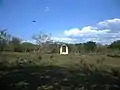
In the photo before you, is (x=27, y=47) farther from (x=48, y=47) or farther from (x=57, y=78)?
(x=57, y=78)

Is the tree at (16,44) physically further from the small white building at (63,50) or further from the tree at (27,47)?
the small white building at (63,50)

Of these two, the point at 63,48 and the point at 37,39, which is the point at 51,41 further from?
the point at 63,48

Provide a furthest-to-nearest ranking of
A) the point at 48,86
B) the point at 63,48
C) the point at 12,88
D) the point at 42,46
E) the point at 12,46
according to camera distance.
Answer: the point at 42,46 → the point at 63,48 → the point at 12,46 → the point at 48,86 → the point at 12,88

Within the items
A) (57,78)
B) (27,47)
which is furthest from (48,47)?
(57,78)

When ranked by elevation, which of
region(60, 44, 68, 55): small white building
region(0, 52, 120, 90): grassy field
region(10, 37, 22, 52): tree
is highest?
region(10, 37, 22, 52): tree

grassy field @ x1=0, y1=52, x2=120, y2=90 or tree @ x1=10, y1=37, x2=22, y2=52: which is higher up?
tree @ x1=10, y1=37, x2=22, y2=52

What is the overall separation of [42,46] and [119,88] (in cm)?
5562

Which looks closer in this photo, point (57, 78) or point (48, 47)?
point (57, 78)

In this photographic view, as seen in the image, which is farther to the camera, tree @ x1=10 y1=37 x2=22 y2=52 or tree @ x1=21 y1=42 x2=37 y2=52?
tree @ x1=21 y1=42 x2=37 y2=52

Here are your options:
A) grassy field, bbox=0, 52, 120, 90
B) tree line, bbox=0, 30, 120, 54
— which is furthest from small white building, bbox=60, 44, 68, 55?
grassy field, bbox=0, 52, 120, 90

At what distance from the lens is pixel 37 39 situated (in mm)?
65688

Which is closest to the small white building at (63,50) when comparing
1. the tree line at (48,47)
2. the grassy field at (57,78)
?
the tree line at (48,47)

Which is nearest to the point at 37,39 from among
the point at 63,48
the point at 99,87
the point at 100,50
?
the point at 63,48

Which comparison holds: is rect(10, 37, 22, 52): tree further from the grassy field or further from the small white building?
the grassy field
